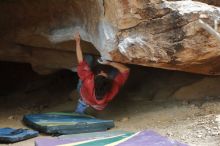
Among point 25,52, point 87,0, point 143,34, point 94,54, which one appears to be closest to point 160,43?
point 143,34

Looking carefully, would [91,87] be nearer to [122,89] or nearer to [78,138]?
[122,89]

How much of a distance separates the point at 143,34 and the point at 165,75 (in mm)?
994

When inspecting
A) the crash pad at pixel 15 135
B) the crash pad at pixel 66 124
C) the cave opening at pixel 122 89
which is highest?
the cave opening at pixel 122 89

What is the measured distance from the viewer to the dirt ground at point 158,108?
298 cm

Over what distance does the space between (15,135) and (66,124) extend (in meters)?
0.40

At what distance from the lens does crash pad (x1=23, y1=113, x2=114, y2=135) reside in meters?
3.26

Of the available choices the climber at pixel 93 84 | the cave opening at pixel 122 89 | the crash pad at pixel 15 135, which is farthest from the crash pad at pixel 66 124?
the cave opening at pixel 122 89

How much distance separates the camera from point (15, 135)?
10.5 ft

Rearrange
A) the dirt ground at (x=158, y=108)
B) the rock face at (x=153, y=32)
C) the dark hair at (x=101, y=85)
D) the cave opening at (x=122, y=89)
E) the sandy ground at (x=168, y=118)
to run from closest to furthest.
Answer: the sandy ground at (x=168, y=118), the dirt ground at (x=158, y=108), the rock face at (x=153, y=32), the cave opening at (x=122, y=89), the dark hair at (x=101, y=85)

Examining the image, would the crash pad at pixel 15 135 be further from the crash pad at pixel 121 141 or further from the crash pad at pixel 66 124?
the crash pad at pixel 121 141

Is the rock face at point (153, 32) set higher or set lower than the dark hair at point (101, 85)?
higher

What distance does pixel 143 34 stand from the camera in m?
3.20

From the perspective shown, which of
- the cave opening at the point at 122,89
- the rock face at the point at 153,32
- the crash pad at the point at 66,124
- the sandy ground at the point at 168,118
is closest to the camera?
the sandy ground at the point at 168,118

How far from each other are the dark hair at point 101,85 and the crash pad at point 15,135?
2.76 feet
